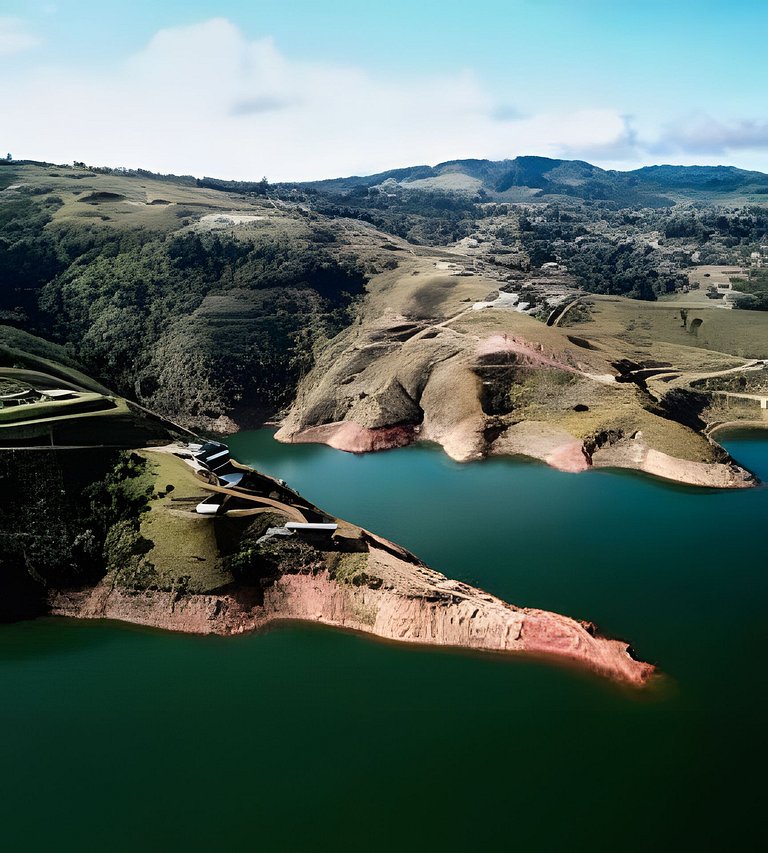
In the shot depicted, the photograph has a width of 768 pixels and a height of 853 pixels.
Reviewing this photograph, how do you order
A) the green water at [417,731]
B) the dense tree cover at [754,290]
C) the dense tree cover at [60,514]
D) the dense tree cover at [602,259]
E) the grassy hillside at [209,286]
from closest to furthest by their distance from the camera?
the green water at [417,731]
the dense tree cover at [60,514]
the grassy hillside at [209,286]
the dense tree cover at [754,290]
the dense tree cover at [602,259]

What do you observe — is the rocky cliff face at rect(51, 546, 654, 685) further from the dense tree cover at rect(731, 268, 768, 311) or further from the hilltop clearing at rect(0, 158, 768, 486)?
the dense tree cover at rect(731, 268, 768, 311)

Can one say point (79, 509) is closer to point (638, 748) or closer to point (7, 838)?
point (7, 838)

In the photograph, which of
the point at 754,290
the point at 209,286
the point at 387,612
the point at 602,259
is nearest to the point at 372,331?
the point at 209,286

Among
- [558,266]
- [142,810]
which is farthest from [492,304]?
[142,810]

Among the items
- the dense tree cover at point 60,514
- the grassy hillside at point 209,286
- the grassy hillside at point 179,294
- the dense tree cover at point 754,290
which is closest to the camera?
the dense tree cover at point 60,514

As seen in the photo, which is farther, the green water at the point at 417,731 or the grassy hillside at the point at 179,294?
the grassy hillside at the point at 179,294

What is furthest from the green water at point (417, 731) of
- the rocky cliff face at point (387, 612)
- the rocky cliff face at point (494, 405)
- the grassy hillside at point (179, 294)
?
the grassy hillside at point (179, 294)

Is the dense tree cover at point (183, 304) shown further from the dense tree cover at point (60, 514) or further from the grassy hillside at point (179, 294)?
the dense tree cover at point (60, 514)

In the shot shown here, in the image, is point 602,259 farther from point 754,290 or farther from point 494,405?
point 494,405

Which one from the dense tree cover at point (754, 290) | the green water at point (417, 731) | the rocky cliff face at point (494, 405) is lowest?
the green water at point (417, 731)
